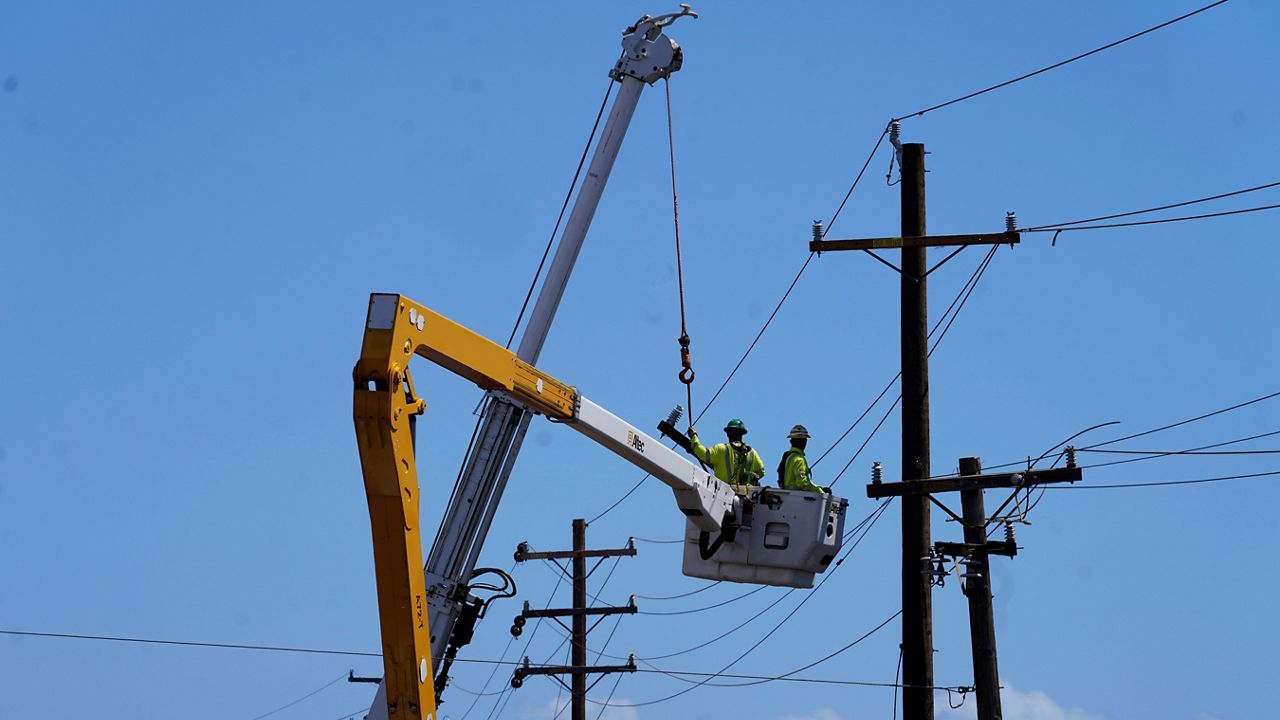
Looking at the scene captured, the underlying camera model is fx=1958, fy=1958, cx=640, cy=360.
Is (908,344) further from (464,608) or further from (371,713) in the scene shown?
(371,713)

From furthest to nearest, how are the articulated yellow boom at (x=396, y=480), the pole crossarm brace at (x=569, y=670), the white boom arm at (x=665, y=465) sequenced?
1. the pole crossarm brace at (x=569, y=670)
2. the white boom arm at (x=665, y=465)
3. the articulated yellow boom at (x=396, y=480)

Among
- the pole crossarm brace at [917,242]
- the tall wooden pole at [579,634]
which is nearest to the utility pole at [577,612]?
the tall wooden pole at [579,634]

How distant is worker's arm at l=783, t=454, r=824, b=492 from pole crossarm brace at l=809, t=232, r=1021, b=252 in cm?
290

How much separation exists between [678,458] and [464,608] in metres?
2.22

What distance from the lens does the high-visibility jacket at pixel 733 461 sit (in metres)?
17.7

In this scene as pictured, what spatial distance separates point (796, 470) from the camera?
716 inches

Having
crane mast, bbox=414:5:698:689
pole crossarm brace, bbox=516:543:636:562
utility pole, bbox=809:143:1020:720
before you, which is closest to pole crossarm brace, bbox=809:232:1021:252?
utility pole, bbox=809:143:1020:720

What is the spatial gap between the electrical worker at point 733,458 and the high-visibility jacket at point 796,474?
0.23 meters

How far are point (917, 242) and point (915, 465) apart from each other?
7.62 ft

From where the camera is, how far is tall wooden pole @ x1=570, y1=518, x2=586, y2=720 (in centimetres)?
3048

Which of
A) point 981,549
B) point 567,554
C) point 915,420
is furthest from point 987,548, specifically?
point 567,554

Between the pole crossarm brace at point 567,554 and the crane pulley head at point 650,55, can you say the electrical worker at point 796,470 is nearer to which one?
the crane pulley head at point 650,55

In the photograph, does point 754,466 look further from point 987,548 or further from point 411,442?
point 411,442

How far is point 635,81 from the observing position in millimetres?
17906
